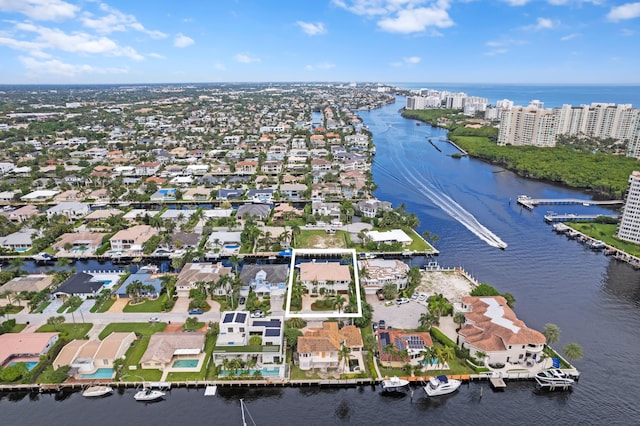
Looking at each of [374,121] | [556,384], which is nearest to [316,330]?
[556,384]

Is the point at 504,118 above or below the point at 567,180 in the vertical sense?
above

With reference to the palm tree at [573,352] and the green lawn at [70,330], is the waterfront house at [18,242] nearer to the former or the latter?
the green lawn at [70,330]

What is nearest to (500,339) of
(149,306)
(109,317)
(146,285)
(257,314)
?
(257,314)

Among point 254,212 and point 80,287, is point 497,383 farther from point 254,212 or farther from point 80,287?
point 254,212

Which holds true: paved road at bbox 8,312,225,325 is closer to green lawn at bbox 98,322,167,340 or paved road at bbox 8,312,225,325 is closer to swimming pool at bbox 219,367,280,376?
green lawn at bbox 98,322,167,340

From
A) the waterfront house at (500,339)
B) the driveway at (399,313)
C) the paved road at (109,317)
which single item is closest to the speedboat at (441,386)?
the waterfront house at (500,339)

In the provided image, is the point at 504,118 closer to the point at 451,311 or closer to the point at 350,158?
the point at 350,158
